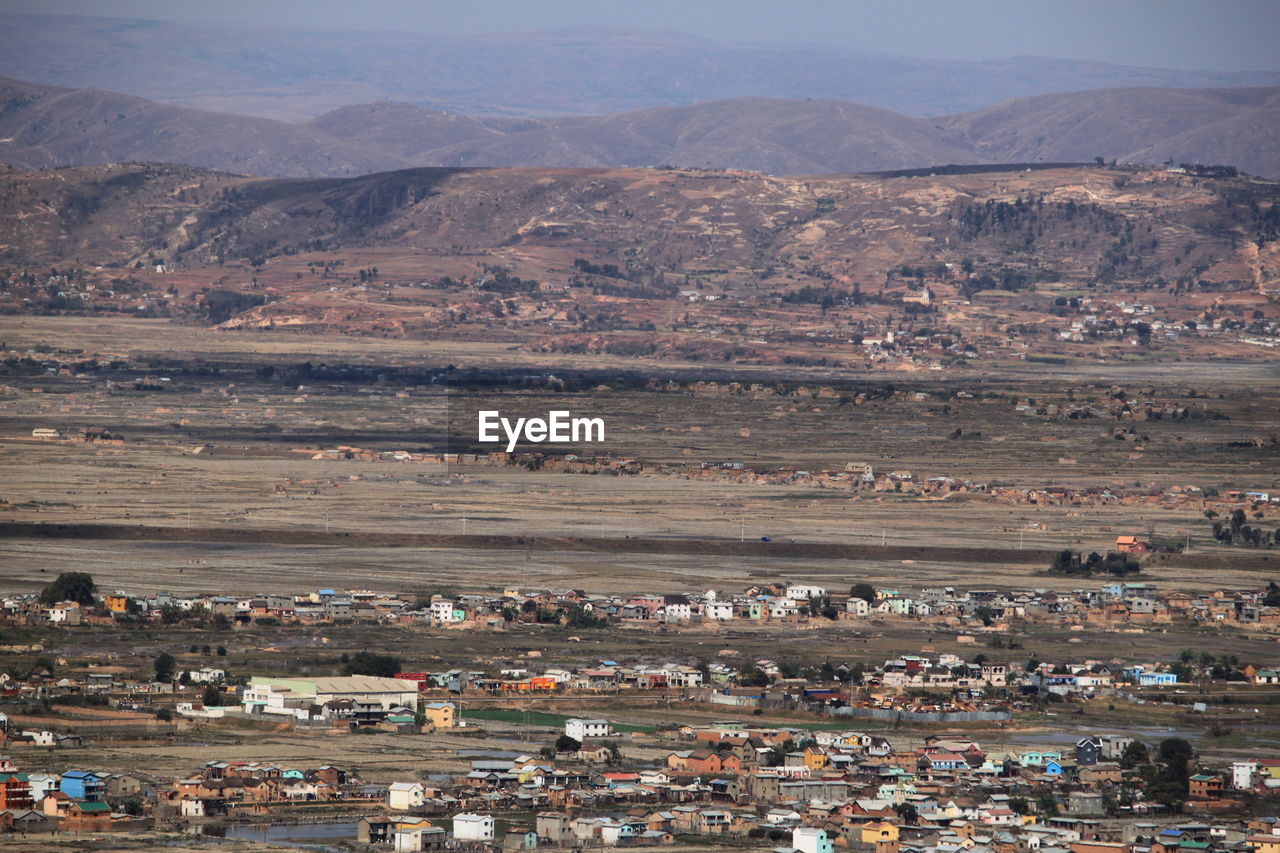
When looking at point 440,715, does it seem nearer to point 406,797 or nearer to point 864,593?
point 406,797

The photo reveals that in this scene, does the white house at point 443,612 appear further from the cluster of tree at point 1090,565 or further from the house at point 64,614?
the cluster of tree at point 1090,565

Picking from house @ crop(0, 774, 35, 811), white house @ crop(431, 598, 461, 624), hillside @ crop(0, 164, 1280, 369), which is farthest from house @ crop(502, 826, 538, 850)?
hillside @ crop(0, 164, 1280, 369)

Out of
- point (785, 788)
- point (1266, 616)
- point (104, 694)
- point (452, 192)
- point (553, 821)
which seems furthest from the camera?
point (452, 192)

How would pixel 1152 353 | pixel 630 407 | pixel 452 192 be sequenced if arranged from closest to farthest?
1. pixel 630 407
2. pixel 1152 353
3. pixel 452 192

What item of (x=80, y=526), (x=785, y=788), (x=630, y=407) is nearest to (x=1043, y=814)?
(x=785, y=788)

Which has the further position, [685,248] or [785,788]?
[685,248]

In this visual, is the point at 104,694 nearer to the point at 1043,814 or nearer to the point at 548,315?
the point at 1043,814

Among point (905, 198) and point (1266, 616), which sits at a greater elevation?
point (905, 198)
